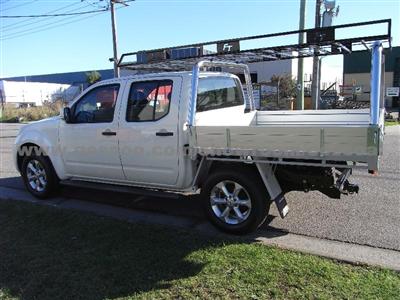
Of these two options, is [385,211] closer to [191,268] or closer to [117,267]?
[191,268]

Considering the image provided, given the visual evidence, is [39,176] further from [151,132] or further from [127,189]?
[151,132]

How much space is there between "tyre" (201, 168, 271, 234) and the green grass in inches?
10.1

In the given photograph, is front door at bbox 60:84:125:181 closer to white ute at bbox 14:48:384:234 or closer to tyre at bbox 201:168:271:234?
white ute at bbox 14:48:384:234

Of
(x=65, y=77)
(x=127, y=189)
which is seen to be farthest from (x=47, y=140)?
(x=65, y=77)

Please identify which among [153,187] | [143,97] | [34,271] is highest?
[143,97]

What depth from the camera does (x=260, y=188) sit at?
16.9 feet

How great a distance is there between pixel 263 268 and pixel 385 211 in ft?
8.68

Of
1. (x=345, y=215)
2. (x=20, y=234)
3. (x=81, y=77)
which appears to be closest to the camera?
(x=20, y=234)

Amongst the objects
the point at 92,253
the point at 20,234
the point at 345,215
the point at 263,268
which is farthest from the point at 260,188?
the point at 20,234

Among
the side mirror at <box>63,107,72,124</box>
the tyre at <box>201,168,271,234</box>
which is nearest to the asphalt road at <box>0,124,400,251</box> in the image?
the tyre at <box>201,168,271,234</box>

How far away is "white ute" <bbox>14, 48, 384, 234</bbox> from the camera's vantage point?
4687 millimetres

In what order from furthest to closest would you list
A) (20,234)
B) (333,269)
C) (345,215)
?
1. (345,215)
2. (20,234)
3. (333,269)

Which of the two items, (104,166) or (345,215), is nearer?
(345,215)

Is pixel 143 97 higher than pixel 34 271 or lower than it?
higher
